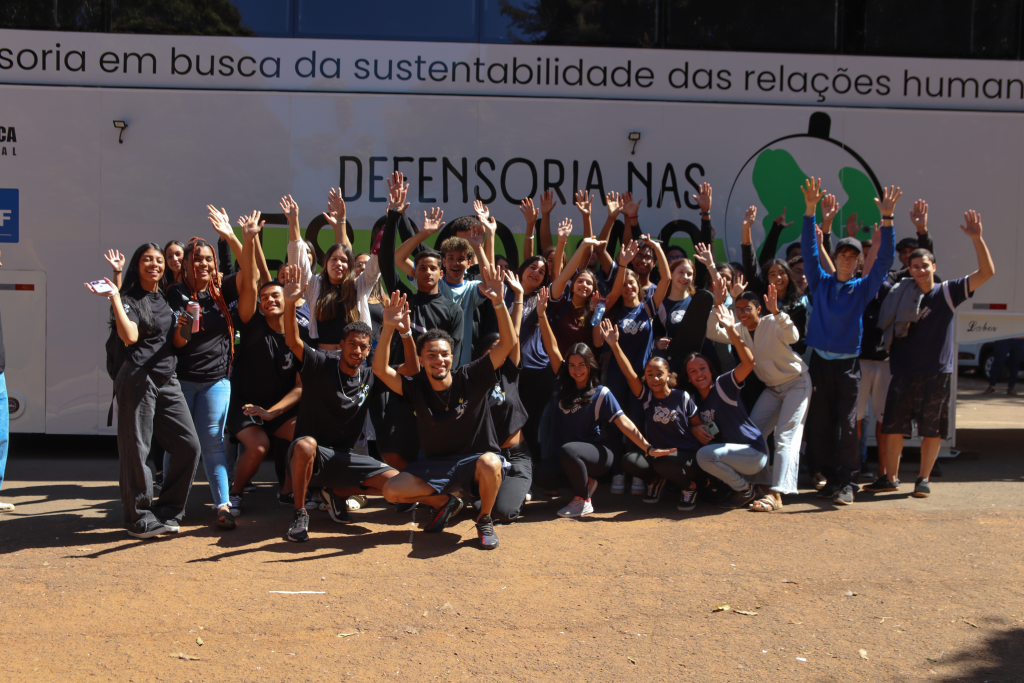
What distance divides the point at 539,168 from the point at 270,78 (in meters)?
2.41

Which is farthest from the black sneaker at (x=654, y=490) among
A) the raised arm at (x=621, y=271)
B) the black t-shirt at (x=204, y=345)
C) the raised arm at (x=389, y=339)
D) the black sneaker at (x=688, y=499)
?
the black t-shirt at (x=204, y=345)

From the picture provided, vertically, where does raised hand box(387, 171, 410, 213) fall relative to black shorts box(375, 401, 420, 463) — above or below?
above

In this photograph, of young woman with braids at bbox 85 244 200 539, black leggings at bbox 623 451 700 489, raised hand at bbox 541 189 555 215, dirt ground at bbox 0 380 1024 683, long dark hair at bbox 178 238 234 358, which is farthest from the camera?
raised hand at bbox 541 189 555 215

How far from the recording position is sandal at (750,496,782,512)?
5411mm

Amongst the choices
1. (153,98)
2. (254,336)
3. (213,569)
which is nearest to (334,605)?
(213,569)

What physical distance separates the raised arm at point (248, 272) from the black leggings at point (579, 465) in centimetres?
231

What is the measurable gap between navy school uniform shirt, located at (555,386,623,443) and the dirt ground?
1.77 ft

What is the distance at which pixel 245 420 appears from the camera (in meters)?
5.27

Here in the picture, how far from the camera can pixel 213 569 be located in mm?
4230

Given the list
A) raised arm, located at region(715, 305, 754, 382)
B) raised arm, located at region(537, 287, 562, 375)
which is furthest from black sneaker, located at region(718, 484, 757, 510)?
raised arm, located at region(537, 287, 562, 375)

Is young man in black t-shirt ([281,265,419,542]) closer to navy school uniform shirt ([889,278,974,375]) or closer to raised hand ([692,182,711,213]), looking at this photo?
raised hand ([692,182,711,213])

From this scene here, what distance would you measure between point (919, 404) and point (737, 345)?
153cm

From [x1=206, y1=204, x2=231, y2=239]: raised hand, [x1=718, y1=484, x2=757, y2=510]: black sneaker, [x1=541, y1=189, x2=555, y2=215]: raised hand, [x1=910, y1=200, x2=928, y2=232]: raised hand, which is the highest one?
[x1=541, y1=189, x2=555, y2=215]: raised hand

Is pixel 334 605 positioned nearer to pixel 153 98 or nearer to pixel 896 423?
pixel 896 423
